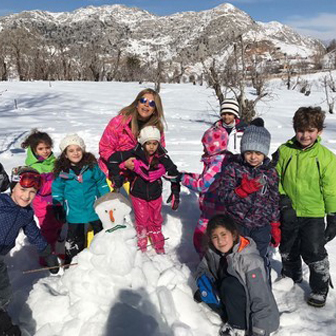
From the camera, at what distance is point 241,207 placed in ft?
7.66

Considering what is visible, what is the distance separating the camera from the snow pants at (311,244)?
7.64ft

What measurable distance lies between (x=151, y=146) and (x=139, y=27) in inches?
6683

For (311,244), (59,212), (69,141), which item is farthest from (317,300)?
(69,141)

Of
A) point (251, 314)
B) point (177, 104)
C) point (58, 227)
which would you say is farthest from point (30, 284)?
point (177, 104)

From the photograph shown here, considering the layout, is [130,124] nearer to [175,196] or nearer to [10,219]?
[175,196]

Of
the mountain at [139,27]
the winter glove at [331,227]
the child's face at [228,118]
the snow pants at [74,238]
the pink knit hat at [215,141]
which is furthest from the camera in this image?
the mountain at [139,27]

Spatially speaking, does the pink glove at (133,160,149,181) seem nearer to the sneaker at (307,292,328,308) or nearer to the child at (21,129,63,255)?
the child at (21,129,63,255)

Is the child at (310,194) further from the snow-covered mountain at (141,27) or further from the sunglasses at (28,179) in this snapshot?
the snow-covered mountain at (141,27)

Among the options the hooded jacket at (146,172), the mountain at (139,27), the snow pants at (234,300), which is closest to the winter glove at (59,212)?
the hooded jacket at (146,172)

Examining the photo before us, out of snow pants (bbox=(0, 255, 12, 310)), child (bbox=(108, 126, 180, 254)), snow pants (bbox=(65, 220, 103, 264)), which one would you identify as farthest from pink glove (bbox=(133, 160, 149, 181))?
snow pants (bbox=(0, 255, 12, 310))

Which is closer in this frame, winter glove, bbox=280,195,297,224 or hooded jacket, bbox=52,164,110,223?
winter glove, bbox=280,195,297,224

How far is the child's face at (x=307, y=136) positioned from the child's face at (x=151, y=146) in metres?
1.11

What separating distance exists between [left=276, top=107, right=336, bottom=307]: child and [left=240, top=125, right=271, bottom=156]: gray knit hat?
224mm

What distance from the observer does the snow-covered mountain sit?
131250mm
